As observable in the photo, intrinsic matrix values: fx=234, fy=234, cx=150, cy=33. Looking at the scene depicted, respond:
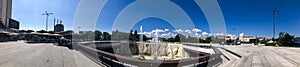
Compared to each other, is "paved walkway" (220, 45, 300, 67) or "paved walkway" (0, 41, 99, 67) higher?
"paved walkway" (0, 41, 99, 67)

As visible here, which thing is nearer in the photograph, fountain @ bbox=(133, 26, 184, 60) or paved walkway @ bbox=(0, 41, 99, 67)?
paved walkway @ bbox=(0, 41, 99, 67)

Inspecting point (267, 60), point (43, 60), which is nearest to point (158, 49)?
point (267, 60)

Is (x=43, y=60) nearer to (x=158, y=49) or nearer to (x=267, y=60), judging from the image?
(x=267, y=60)

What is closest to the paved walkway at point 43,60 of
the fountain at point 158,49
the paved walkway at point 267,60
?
the paved walkway at point 267,60

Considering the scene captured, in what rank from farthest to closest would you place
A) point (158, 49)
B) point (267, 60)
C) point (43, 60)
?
point (158, 49)
point (267, 60)
point (43, 60)

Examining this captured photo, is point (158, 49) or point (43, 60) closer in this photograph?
point (43, 60)

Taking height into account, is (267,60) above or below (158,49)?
above

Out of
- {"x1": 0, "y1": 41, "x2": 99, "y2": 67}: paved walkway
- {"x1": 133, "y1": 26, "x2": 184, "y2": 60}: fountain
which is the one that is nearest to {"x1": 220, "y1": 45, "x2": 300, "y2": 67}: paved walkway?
{"x1": 0, "y1": 41, "x2": 99, "y2": 67}: paved walkway

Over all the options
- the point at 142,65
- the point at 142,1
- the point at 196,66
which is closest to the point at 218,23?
the point at 142,1

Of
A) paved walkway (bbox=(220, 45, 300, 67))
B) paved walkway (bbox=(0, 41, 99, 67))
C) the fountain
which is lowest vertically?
the fountain

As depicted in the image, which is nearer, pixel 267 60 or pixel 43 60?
pixel 43 60

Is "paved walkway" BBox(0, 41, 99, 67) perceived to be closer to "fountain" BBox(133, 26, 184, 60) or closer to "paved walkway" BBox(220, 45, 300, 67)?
"paved walkway" BBox(220, 45, 300, 67)

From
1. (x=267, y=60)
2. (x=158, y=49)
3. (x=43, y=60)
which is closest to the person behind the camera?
(x=43, y=60)

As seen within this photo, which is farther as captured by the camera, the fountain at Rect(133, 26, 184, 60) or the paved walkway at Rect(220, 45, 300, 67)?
the fountain at Rect(133, 26, 184, 60)
